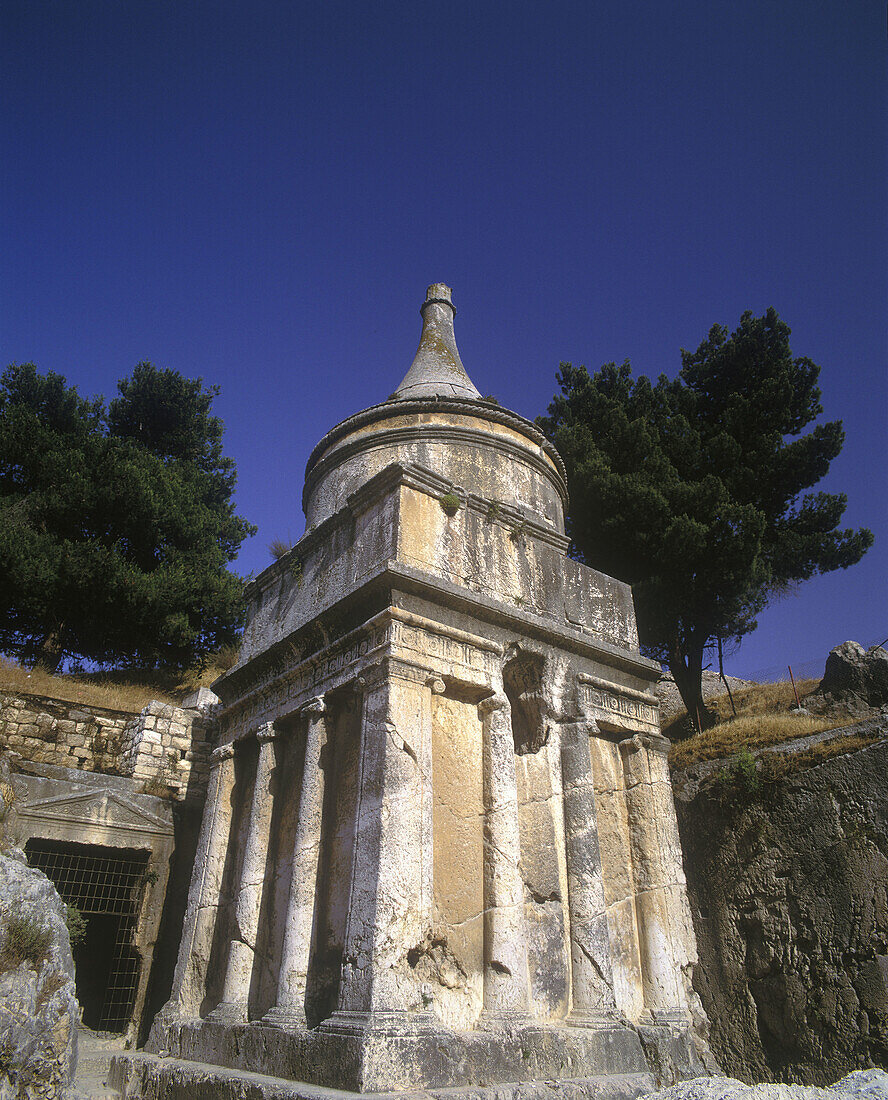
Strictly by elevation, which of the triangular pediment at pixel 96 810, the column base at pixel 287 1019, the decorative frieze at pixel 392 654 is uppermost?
the decorative frieze at pixel 392 654

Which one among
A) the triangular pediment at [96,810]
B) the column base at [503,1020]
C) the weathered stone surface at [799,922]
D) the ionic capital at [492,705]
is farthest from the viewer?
the triangular pediment at [96,810]

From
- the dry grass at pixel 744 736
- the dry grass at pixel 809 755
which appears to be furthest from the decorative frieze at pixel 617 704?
the dry grass at pixel 744 736

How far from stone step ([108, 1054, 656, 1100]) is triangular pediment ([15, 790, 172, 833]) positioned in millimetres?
2882

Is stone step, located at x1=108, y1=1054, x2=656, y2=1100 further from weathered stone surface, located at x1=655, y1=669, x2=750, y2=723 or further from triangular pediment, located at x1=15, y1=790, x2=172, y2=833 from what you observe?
weathered stone surface, located at x1=655, y1=669, x2=750, y2=723

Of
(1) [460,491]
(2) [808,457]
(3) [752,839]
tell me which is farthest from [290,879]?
(2) [808,457]

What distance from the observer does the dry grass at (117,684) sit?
1063cm

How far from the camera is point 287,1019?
516cm

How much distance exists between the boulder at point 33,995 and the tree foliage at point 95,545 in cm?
861

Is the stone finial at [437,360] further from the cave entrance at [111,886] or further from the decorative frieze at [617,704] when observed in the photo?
the cave entrance at [111,886]

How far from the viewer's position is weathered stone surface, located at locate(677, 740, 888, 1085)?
21.4 feet

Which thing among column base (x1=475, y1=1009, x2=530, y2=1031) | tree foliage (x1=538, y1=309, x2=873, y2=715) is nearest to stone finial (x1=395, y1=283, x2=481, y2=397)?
tree foliage (x1=538, y1=309, x2=873, y2=715)

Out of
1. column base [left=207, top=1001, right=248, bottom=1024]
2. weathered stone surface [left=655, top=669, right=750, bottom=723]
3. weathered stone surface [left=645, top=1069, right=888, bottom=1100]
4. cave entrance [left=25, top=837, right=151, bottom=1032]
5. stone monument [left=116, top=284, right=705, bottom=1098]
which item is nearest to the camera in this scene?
weathered stone surface [left=645, top=1069, right=888, bottom=1100]

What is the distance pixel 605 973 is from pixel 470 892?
4.39 feet

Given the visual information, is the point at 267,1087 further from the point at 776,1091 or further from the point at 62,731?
the point at 62,731
